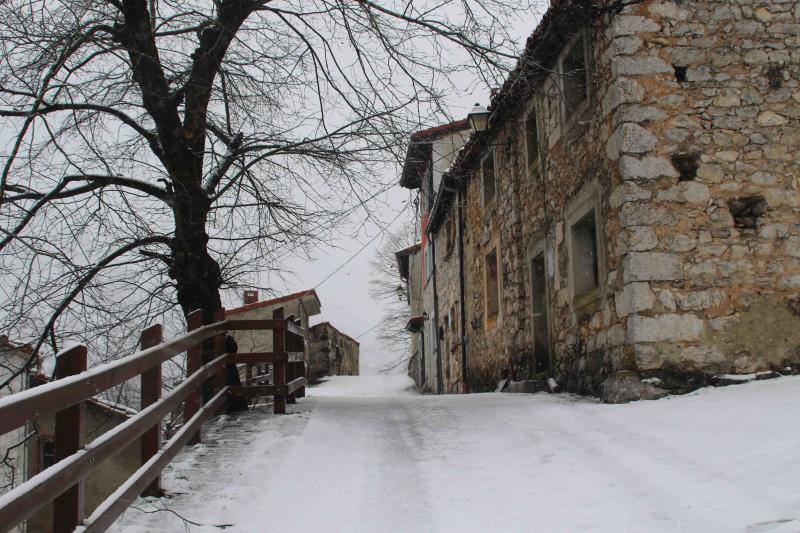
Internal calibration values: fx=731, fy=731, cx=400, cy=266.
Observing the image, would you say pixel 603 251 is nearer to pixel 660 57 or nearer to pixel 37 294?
pixel 660 57

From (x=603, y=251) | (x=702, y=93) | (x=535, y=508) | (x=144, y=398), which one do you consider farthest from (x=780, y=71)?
(x=144, y=398)

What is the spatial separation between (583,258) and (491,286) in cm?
482

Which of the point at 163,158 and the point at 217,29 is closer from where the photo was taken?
the point at 217,29

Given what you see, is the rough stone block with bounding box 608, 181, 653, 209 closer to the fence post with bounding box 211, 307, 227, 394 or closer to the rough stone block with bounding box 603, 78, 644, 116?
the rough stone block with bounding box 603, 78, 644, 116

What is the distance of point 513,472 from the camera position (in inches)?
187

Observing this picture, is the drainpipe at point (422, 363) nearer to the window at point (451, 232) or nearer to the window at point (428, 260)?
the window at point (428, 260)

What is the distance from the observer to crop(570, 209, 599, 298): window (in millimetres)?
8875

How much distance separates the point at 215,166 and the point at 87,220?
5.37 ft

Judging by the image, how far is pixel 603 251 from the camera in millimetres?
7754

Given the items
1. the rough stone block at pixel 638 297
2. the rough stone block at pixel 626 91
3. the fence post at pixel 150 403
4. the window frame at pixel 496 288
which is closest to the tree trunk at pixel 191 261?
the fence post at pixel 150 403

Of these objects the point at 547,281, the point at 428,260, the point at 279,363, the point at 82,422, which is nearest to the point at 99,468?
the point at 279,363

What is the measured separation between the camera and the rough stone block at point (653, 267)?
276 inches

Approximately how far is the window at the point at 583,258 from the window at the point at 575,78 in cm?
135

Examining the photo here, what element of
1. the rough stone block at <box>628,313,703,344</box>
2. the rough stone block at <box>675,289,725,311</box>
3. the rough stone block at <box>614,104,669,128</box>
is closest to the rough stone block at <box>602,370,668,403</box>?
the rough stone block at <box>628,313,703,344</box>
